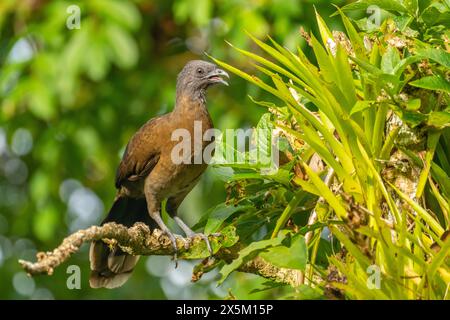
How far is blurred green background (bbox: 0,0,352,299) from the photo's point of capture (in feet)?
18.0

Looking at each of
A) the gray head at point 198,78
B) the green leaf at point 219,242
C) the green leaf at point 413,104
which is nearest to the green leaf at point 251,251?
the green leaf at point 219,242

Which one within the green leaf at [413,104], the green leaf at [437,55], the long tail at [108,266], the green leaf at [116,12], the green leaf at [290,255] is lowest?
the long tail at [108,266]

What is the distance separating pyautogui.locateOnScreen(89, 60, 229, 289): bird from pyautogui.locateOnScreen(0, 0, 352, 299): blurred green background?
2.05 feet

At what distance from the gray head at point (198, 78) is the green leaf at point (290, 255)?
224 cm

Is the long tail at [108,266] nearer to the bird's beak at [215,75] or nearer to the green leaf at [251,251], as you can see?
the bird's beak at [215,75]

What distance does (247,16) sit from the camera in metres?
5.46

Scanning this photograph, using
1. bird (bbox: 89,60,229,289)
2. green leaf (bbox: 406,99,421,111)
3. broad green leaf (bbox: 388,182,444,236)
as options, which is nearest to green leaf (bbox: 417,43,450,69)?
green leaf (bbox: 406,99,421,111)

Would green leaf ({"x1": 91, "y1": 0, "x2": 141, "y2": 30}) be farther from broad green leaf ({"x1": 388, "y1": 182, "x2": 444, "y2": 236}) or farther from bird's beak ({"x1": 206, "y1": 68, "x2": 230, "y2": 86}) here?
broad green leaf ({"x1": 388, "y1": 182, "x2": 444, "y2": 236})

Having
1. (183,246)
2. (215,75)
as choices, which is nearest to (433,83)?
(183,246)

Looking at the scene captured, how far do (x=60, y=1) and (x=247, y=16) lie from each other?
132cm

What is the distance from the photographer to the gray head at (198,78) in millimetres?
4453

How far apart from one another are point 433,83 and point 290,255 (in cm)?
61
